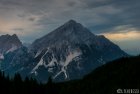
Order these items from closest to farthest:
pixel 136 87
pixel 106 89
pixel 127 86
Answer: pixel 136 87 → pixel 127 86 → pixel 106 89

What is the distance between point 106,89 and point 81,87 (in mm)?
35579

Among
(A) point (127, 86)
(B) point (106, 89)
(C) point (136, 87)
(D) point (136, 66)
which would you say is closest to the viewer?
(C) point (136, 87)

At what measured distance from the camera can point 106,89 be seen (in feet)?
543

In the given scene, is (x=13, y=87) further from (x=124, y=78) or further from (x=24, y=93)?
(x=124, y=78)

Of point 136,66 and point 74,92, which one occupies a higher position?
point 136,66

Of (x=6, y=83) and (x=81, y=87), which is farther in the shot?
(x=81, y=87)

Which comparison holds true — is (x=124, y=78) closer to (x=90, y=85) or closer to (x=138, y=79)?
(x=138, y=79)

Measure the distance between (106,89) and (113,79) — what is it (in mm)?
14462

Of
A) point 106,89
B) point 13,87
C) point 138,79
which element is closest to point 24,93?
point 13,87

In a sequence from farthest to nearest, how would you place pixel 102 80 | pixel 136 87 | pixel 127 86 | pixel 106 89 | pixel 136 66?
pixel 102 80
pixel 136 66
pixel 106 89
pixel 127 86
pixel 136 87

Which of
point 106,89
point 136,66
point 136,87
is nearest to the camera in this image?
point 136,87

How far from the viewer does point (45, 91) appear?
636 feet

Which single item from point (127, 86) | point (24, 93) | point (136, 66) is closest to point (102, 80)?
point (136, 66)

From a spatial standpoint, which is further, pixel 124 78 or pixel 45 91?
pixel 45 91
